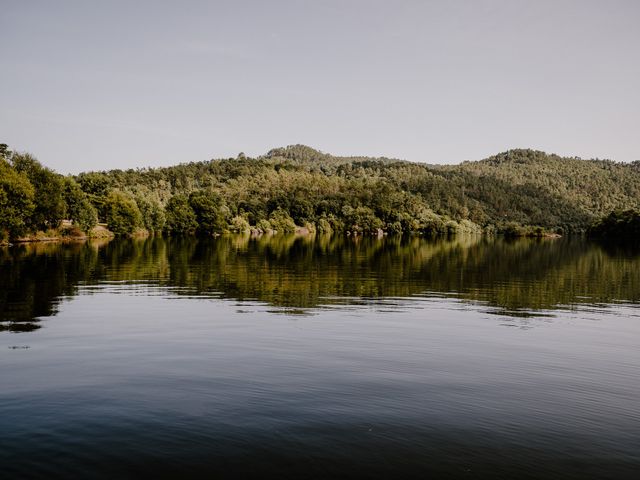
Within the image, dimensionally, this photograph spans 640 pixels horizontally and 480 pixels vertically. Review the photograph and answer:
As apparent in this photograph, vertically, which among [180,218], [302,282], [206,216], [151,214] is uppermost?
[206,216]

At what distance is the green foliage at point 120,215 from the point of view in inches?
5842

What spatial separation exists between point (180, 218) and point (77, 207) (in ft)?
193

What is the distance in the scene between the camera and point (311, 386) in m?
17.4

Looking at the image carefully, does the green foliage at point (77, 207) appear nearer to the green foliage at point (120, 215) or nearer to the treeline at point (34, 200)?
the treeline at point (34, 200)

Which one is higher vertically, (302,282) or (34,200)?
(34,200)

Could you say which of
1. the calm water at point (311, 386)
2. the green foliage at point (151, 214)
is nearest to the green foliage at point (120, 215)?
the green foliage at point (151, 214)

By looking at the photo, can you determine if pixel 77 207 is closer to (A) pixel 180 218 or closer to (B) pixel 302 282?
(A) pixel 180 218

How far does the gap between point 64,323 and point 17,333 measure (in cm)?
310

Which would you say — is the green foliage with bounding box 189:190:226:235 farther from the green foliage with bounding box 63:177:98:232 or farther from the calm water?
the calm water

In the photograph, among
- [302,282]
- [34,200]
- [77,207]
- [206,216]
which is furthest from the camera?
[206,216]

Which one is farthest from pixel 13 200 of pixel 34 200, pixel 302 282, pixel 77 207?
pixel 302 282

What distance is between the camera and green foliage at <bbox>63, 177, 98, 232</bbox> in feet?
411

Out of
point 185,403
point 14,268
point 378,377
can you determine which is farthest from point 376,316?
point 14,268

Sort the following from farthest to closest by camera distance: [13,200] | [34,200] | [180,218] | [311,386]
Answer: [180,218]
[34,200]
[13,200]
[311,386]
